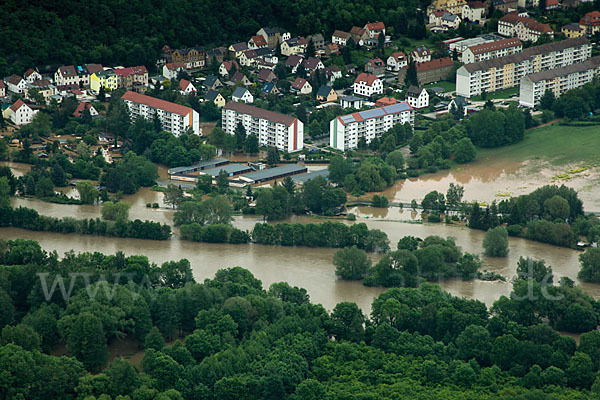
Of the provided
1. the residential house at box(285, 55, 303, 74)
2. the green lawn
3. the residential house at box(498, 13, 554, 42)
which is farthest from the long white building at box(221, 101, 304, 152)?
the residential house at box(498, 13, 554, 42)

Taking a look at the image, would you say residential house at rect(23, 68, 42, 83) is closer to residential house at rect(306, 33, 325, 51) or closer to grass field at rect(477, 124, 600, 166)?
residential house at rect(306, 33, 325, 51)

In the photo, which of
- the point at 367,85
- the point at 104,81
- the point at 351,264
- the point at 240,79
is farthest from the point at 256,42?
the point at 351,264

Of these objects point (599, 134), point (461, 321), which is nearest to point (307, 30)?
point (599, 134)

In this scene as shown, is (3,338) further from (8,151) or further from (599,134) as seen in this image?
(599,134)

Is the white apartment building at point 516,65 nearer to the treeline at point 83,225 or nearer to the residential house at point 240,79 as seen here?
the residential house at point 240,79

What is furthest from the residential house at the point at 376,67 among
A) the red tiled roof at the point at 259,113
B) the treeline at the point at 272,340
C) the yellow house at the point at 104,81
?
the treeline at the point at 272,340

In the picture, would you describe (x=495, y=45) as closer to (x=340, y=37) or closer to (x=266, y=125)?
(x=340, y=37)
